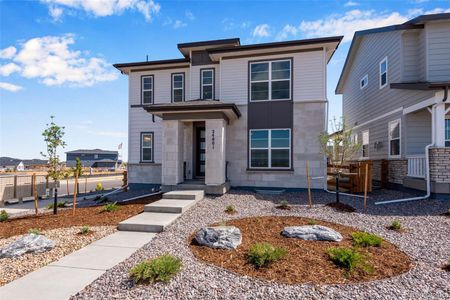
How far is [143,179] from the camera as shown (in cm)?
1359

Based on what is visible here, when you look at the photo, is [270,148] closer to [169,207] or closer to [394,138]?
[169,207]

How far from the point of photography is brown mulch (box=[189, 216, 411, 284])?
3.60m

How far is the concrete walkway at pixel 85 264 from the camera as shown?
3.34m

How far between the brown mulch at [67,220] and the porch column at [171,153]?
1997 mm

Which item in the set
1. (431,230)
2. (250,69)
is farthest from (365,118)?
(431,230)

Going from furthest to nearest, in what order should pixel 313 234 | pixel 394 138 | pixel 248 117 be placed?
1. pixel 394 138
2. pixel 248 117
3. pixel 313 234

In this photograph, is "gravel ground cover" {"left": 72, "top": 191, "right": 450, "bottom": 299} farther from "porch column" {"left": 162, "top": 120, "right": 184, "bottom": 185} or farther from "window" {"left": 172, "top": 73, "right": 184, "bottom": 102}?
"window" {"left": 172, "top": 73, "right": 184, "bottom": 102}

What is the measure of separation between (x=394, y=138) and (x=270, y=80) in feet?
21.3

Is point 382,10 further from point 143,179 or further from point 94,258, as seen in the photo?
point 143,179

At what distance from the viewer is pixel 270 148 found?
10.9 m

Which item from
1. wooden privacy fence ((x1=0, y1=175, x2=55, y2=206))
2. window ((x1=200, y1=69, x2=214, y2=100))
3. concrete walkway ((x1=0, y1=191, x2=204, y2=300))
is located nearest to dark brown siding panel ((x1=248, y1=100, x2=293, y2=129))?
window ((x1=200, y1=69, x2=214, y2=100))

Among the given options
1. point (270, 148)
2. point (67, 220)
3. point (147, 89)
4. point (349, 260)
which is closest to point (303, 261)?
point (349, 260)

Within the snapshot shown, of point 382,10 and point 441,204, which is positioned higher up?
point 382,10

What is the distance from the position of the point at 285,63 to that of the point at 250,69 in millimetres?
1557
